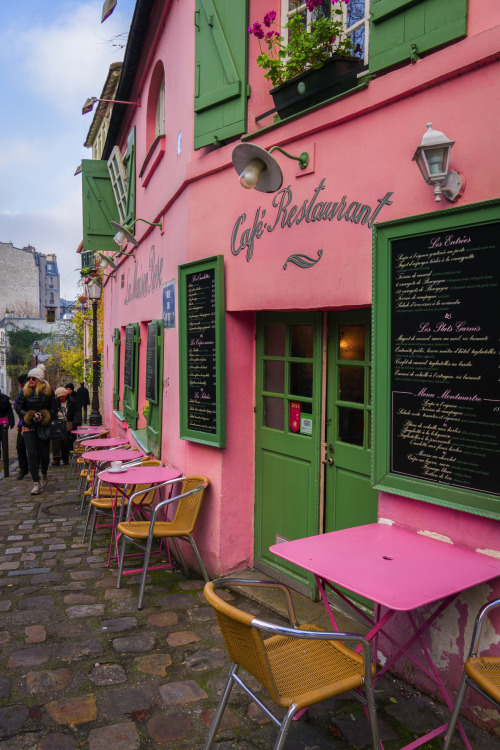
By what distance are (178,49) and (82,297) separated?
47.3 feet

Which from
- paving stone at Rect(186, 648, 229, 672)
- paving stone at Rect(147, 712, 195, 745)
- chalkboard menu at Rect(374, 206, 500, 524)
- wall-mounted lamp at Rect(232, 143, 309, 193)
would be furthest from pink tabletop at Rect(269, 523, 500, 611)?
wall-mounted lamp at Rect(232, 143, 309, 193)

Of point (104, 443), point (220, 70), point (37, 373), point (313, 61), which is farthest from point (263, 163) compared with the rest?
point (37, 373)

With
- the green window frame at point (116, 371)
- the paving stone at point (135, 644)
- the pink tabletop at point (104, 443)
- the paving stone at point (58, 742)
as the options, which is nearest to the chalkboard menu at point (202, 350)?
the paving stone at point (135, 644)

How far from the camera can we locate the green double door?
4.20 meters

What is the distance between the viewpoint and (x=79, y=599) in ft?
15.2

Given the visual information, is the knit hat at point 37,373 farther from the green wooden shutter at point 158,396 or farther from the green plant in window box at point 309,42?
the green plant in window box at point 309,42

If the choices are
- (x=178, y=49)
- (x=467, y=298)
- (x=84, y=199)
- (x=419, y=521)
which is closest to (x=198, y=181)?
(x=178, y=49)

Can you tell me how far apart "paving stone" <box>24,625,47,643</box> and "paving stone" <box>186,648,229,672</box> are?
1042 mm

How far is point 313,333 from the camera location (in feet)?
15.1

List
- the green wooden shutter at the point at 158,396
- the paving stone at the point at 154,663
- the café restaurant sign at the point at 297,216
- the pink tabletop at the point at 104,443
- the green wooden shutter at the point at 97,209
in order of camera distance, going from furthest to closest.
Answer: the green wooden shutter at the point at 97,209 → the pink tabletop at the point at 104,443 → the green wooden shutter at the point at 158,396 → the café restaurant sign at the point at 297,216 → the paving stone at the point at 154,663

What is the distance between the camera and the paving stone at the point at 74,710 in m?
3.03

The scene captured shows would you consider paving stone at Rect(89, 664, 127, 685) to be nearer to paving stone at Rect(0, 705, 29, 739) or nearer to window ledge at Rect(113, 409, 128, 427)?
paving stone at Rect(0, 705, 29, 739)

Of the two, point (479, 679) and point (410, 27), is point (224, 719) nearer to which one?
point (479, 679)

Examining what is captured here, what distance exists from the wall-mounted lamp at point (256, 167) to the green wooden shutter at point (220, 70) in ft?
3.60
